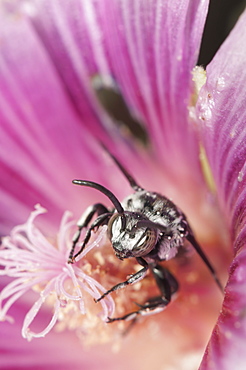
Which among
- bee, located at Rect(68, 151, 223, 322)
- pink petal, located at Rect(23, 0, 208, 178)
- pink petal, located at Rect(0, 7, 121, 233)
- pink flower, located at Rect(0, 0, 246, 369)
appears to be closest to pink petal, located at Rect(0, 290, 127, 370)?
pink flower, located at Rect(0, 0, 246, 369)

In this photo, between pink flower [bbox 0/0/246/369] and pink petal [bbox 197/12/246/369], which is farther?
pink flower [bbox 0/0/246/369]

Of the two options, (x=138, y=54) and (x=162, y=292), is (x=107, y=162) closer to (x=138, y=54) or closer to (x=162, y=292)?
(x=138, y=54)

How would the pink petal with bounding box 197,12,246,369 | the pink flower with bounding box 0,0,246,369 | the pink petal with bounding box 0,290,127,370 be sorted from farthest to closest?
the pink petal with bounding box 0,290,127,370 < the pink flower with bounding box 0,0,246,369 < the pink petal with bounding box 197,12,246,369

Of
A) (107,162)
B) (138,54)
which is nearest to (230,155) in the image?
(138,54)

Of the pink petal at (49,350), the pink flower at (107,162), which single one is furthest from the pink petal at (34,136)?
the pink petal at (49,350)

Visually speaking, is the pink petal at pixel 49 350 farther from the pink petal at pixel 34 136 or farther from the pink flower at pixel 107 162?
the pink petal at pixel 34 136

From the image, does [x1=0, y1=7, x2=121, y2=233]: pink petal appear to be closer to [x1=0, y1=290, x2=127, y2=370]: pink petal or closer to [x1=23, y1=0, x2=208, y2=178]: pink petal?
[x1=23, y1=0, x2=208, y2=178]: pink petal

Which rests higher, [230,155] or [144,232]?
[230,155]
